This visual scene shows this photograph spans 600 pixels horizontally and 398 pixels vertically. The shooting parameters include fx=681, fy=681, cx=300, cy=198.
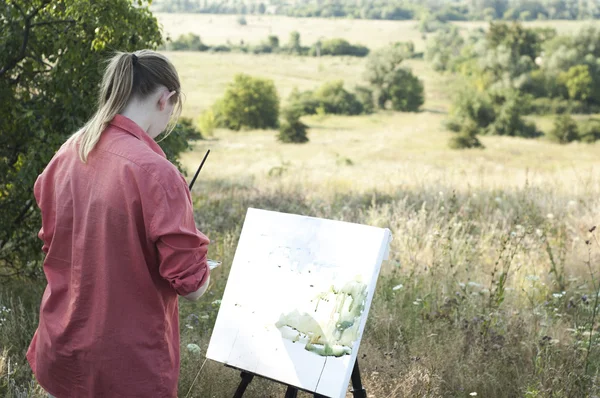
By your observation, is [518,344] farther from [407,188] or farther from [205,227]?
[407,188]

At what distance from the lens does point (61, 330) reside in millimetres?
1810

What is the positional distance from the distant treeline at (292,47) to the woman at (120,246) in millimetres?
30637

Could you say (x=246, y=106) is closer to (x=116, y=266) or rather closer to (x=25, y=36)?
(x=25, y=36)

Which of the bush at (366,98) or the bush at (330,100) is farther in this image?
the bush at (366,98)

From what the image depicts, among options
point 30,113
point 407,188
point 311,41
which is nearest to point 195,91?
point 311,41

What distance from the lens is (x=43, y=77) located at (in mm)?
4387

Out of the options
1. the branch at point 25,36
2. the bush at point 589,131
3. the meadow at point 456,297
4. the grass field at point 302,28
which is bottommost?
the bush at point 589,131

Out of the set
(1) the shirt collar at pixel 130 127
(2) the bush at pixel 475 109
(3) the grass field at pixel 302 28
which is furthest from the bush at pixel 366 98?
(1) the shirt collar at pixel 130 127

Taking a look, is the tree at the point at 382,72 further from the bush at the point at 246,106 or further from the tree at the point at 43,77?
the tree at the point at 43,77

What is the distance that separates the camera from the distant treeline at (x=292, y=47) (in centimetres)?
3169

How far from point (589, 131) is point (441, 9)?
11.7 meters

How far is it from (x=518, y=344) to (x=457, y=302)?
0.46 m

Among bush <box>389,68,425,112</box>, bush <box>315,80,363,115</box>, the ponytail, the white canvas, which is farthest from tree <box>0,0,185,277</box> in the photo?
bush <box>389,68,425,112</box>

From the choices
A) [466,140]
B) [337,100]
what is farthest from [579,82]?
[337,100]
